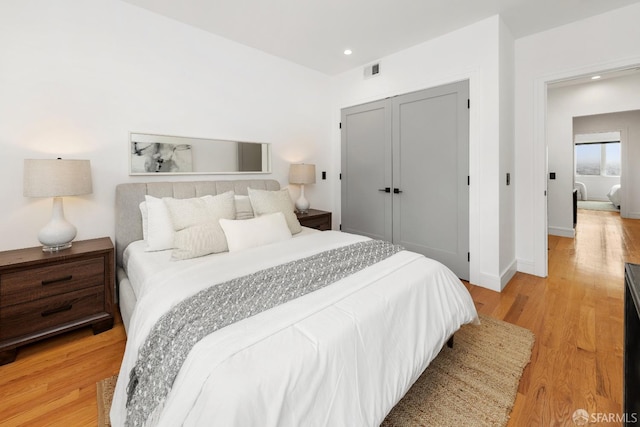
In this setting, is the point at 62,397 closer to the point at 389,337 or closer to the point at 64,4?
the point at 389,337

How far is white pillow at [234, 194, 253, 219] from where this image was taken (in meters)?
2.71

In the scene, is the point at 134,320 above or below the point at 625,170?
below

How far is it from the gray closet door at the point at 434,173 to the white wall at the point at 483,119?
0.09m

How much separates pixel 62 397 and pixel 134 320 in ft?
2.34

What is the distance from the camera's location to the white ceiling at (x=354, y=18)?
8.23ft

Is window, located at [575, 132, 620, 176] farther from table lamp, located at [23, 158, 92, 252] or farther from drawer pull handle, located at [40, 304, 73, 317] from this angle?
drawer pull handle, located at [40, 304, 73, 317]

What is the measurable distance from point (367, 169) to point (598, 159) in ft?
32.8

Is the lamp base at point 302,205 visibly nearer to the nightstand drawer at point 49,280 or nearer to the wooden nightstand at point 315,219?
the wooden nightstand at point 315,219

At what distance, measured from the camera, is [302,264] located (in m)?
1.74

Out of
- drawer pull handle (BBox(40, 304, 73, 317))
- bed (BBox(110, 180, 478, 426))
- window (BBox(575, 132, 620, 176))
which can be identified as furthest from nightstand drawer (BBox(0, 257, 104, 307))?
window (BBox(575, 132, 620, 176))

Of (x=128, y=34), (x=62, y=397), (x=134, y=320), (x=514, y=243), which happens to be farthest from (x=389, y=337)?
(x=128, y=34)

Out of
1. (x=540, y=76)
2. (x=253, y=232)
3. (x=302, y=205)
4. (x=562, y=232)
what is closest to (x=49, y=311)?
(x=253, y=232)

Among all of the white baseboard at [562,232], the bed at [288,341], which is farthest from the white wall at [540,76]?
the white baseboard at [562,232]

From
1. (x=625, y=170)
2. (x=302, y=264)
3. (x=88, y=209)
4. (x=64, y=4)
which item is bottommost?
(x=302, y=264)
